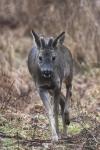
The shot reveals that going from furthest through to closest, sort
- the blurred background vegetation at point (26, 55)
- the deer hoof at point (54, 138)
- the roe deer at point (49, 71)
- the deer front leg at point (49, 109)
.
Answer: the blurred background vegetation at point (26, 55), the roe deer at point (49, 71), the deer front leg at point (49, 109), the deer hoof at point (54, 138)

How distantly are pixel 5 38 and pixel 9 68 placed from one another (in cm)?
345

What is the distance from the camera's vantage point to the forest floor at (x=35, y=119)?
10.1 m

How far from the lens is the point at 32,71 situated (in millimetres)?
11500

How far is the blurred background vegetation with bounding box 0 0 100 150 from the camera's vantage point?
11.8 m

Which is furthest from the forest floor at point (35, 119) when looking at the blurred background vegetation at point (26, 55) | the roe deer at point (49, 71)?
the roe deer at point (49, 71)

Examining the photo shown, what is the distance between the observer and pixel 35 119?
1219cm

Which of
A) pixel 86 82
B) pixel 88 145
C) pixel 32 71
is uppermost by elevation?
pixel 32 71

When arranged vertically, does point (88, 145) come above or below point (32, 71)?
below

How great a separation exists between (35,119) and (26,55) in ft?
30.0

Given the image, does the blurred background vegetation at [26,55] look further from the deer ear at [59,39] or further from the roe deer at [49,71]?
the deer ear at [59,39]

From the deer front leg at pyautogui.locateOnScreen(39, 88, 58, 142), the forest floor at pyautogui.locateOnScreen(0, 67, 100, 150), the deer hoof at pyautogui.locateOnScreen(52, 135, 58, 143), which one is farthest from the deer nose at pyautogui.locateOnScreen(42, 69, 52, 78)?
the deer hoof at pyautogui.locateOnScreen(52, 135, 58, 143)

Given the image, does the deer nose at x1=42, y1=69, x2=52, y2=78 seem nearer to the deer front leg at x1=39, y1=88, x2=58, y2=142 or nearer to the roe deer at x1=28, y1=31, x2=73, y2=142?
the roe deer at x1=28, y1=31, x2=73, y2=142

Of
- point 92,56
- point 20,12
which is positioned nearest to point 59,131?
point 92,56

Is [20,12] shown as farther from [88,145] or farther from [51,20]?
[88,145]
